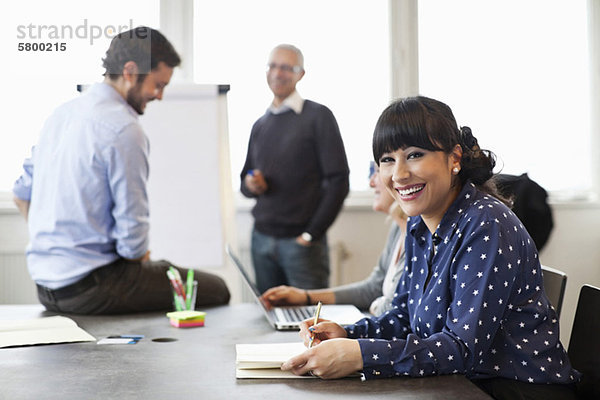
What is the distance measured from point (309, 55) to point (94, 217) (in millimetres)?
1969

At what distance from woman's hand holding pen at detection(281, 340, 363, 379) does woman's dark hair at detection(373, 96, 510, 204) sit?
45 cm

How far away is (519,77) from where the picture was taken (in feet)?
12.9

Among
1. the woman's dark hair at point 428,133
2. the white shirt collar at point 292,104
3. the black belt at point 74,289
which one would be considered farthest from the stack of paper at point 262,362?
the white shirt collar at point 292,104

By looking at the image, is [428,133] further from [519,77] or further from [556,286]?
[519,77]

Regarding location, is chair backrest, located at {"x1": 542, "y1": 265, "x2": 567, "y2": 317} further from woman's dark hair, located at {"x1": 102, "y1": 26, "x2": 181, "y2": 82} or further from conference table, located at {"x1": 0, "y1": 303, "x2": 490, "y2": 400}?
woman's dark hair, located at {"x1": 102, "y1": 26, "x2": 181, "y2": 82}

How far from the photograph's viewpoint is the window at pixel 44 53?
3.50m

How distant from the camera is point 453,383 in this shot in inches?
48.5

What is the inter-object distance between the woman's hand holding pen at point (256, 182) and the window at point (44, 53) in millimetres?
1035

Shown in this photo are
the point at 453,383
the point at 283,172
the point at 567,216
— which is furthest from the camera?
the point at 567,216

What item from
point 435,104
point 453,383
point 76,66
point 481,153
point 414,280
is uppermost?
point 76,66

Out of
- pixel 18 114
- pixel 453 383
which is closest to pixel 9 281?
pixel 18 114

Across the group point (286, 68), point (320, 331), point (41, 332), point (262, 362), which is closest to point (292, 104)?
point (286, 68)

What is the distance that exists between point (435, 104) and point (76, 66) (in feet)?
8.63

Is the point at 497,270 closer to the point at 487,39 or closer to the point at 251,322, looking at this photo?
the point at 251,322
